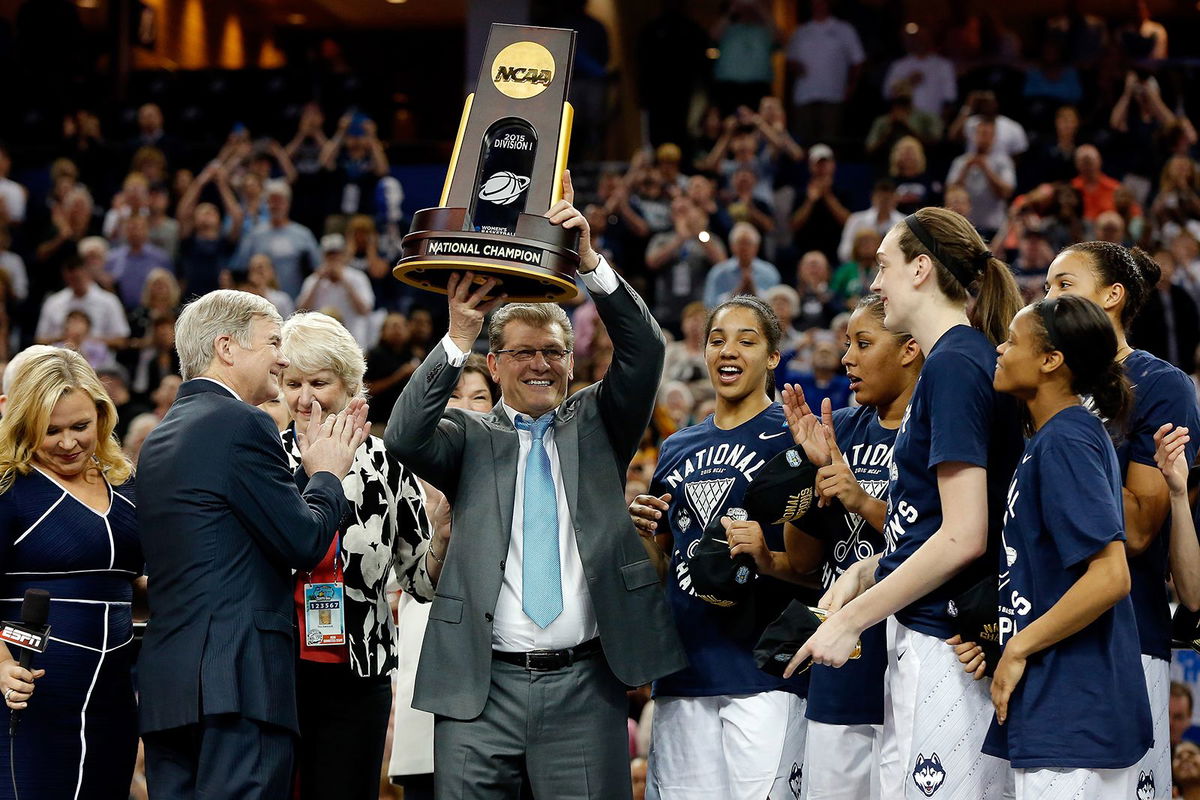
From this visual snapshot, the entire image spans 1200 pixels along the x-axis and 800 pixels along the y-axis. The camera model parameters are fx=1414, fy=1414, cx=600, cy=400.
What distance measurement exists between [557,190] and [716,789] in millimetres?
1723

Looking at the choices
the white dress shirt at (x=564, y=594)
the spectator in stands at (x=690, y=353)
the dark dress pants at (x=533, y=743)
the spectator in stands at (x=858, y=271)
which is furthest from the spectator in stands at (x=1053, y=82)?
the dark dress pants at (x=533, y=743)

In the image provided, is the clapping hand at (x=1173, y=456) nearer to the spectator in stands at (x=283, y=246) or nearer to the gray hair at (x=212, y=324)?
the gray hair at (x=212, y=324)

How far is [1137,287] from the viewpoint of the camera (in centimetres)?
379

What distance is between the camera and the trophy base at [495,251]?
11.8 ft

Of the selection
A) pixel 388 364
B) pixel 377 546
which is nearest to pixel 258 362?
pixel 377 546

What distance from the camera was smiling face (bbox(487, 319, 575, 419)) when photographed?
Answer: 3.98 metres

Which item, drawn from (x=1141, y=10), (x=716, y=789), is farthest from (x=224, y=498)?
(x=1141, y=10)

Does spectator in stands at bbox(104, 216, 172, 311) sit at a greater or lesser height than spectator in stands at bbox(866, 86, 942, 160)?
lesser

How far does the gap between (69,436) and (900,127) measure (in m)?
9.35

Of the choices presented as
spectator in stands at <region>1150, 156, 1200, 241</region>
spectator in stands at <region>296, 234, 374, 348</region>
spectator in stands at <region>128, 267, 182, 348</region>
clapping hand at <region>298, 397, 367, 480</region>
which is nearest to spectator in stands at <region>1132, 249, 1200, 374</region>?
spectator in stands at <region>1150, 156, 1200, 241</region>

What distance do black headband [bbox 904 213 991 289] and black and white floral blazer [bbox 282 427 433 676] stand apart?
1565 millimetres

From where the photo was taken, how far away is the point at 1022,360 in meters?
3.28

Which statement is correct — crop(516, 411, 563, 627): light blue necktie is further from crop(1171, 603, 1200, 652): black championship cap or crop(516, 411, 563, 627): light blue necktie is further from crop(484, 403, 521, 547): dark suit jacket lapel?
crop(1171, 603, 1200, 652): black championship cap

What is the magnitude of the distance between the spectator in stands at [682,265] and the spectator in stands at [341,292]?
87.6 inches
